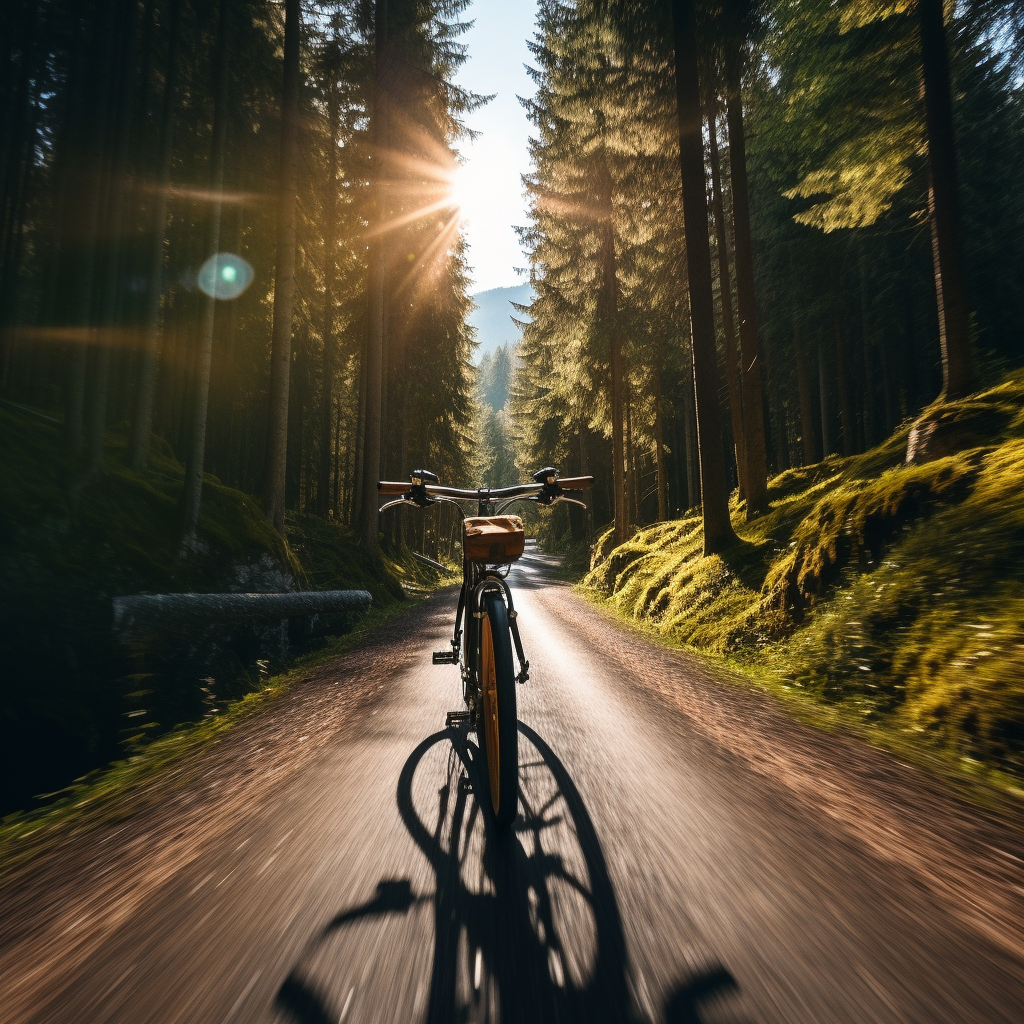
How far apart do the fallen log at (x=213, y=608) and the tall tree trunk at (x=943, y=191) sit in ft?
34.8

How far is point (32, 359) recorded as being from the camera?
21.5 meters

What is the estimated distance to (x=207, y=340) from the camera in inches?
415

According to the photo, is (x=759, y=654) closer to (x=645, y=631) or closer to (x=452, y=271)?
(x=645, y=631)

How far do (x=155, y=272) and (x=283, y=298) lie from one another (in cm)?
239

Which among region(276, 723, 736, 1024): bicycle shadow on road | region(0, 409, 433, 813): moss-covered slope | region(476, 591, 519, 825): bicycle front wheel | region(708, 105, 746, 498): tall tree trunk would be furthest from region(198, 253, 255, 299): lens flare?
region(276, 723, 736, 1024): bicycle shadow on road

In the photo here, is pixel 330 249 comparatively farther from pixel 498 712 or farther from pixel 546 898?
pixel 546 898

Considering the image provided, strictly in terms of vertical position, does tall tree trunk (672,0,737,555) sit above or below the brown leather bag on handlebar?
above

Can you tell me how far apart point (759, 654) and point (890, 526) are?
1.96 meters

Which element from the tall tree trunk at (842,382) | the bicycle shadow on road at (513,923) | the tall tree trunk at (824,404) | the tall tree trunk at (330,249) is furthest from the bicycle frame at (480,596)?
the tall tree trunk at (824,404)

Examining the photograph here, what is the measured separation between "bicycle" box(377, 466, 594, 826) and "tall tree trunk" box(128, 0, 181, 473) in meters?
10.0

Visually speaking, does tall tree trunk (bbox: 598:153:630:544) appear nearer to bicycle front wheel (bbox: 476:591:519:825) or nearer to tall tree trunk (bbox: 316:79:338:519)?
tall tree trunk (bbox: 316:79:338:519)

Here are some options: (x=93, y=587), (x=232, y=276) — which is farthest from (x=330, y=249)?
(x=93, y=587)

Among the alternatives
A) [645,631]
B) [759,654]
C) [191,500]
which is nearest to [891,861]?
[759,654]

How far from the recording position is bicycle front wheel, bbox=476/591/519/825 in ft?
7.87
